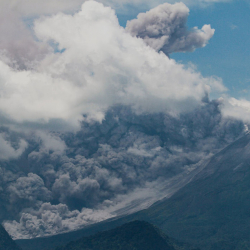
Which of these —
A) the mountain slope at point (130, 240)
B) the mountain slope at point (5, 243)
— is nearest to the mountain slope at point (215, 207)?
the mountain slope at point (130, 240)

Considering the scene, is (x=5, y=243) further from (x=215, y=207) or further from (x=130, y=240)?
(x=215, y=207)

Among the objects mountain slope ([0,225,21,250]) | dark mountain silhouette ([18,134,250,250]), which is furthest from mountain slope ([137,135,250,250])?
mountain slope ([0,225,21,250])

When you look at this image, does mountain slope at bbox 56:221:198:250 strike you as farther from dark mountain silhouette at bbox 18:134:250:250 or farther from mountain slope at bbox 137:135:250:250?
dark mountain silhouette at bbox 18:134:250:250

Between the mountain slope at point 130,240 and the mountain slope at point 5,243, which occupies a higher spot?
the mountain slope at point 5,243

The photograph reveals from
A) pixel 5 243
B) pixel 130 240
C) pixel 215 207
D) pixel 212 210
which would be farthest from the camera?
pixel 215 207

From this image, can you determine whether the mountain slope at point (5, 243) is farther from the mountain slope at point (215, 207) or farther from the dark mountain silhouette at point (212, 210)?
the mountain slope at point (215, 207)

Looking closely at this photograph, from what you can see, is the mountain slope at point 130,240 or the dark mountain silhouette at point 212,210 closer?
the mountain slope at point 130,240

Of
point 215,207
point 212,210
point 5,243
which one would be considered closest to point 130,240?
point 5,243

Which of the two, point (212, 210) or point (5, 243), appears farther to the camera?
point (212, 210)

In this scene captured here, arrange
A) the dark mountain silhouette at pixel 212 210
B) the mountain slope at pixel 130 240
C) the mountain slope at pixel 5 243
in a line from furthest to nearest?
the dark mountain silhouette at pixel 212 210
the mountain slope at pixel 5 243
the mountain slope at pixel 130 240

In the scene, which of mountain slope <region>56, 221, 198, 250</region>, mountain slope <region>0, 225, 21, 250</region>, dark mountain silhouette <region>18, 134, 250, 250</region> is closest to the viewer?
mountain slope <region>56, 221, 198, 250</region>
